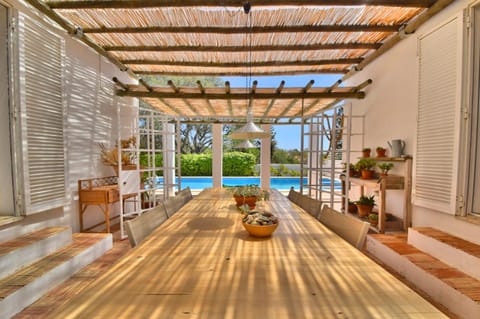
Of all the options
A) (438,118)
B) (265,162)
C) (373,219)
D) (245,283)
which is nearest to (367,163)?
(373,219)

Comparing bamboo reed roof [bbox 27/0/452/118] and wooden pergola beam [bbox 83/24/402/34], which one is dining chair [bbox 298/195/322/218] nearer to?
bamboo reed roof [bbox 27/0/452/118]

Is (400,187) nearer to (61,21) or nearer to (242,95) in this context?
(242,95)

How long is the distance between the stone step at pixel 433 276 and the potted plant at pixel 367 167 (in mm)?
962

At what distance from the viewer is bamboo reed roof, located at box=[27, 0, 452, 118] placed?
2.35m

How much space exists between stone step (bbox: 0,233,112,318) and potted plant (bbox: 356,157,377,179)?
3.72m

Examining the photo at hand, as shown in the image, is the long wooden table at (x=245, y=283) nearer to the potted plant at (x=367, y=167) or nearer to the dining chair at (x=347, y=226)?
the dining chair at (x=347, y=226)

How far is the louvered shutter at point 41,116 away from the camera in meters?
2.25

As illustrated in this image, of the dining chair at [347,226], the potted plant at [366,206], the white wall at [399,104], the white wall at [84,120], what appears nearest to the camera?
the dining chair at [347,226]

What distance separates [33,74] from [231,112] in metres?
3.66

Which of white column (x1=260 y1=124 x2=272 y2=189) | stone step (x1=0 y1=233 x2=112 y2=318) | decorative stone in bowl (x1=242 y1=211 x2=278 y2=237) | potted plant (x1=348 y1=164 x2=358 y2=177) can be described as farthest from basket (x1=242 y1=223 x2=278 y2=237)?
white column (x1=260 y1=124 x2=272 y2=189)

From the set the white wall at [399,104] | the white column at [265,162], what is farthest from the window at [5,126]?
the white column at [265,162]

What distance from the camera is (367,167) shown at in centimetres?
338

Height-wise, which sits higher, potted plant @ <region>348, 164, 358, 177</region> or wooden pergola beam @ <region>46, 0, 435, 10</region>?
wooden pergola beam @ <region>46, 0, 435, 10</region>


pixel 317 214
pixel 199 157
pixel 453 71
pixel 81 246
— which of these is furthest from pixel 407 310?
pixel 199 157
